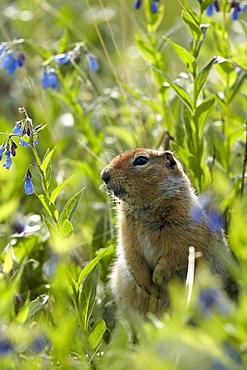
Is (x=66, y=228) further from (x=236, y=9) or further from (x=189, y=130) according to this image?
(x=236, y=9)

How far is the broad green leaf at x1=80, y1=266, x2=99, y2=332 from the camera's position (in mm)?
2689

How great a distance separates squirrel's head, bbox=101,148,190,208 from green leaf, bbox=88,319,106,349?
64 centimetres

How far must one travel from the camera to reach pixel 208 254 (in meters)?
2.99

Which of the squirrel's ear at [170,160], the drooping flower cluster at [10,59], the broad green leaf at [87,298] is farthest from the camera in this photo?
the drooping flower cluster at [10,59]

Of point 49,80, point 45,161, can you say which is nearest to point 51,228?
point 45,161

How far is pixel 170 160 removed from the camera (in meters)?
3.04

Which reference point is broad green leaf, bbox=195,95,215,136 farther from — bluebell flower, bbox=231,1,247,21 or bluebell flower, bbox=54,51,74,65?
bluebell flower, bbox=54,51,74,65

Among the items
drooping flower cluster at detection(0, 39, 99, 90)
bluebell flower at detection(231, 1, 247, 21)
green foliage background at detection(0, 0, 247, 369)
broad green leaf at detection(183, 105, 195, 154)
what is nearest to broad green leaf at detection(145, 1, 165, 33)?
green foliage background at detection(0, 0, 247, 369)

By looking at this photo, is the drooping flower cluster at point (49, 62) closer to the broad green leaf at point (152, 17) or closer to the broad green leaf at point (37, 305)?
the broad green leaf at point (152, 17)

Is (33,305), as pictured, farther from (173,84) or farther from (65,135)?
(65,135)

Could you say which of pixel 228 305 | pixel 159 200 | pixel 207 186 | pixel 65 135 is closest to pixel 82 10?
pixel 65 135

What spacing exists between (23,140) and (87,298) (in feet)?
2.48

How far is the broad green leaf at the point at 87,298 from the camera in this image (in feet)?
8.82

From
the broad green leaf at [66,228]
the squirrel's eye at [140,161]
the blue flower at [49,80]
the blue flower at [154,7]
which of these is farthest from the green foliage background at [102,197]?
the squirrel's eye at [140,161]
